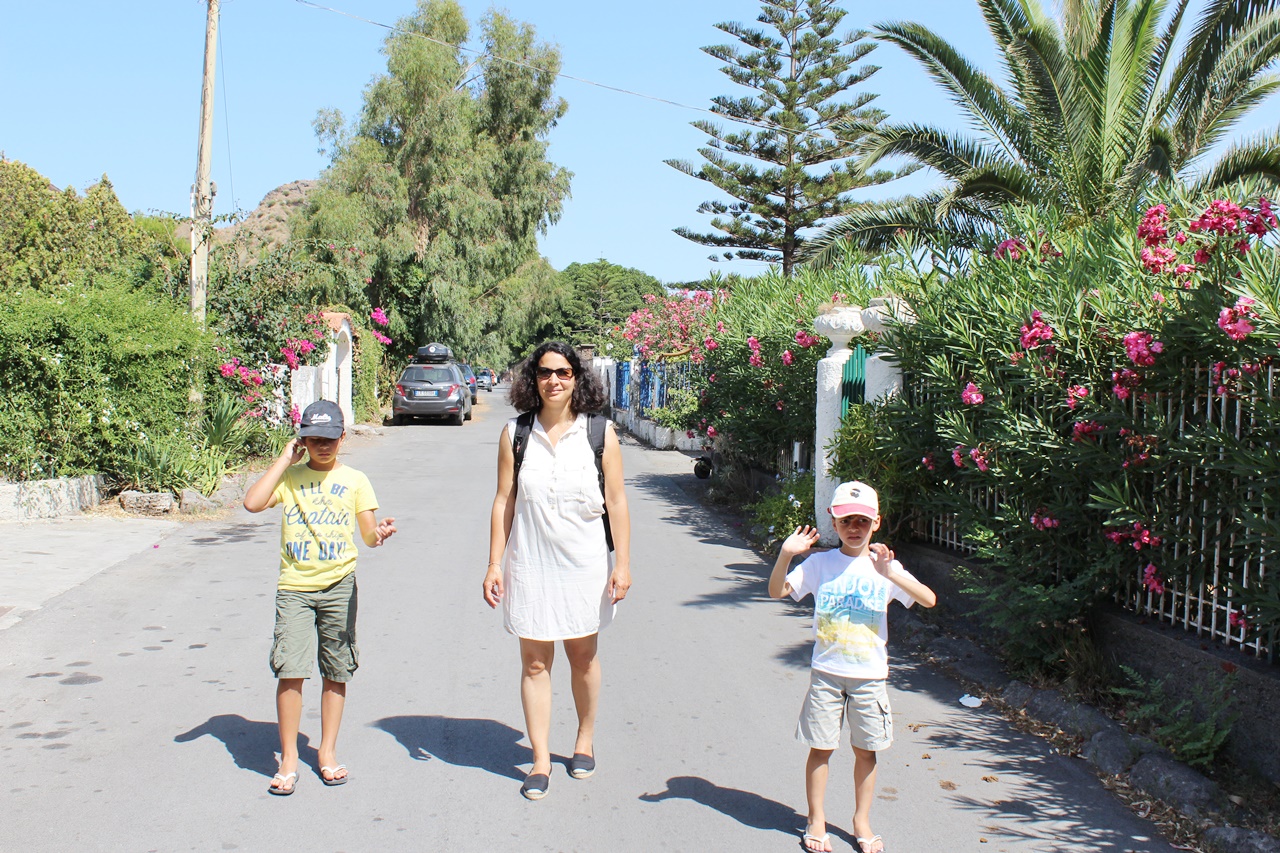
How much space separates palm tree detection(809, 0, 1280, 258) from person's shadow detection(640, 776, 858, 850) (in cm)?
781

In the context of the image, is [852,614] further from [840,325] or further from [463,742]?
[840,325]

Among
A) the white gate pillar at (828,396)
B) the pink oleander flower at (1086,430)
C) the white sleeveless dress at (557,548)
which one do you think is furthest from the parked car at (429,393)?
the white sleeveless dress at (557,548)

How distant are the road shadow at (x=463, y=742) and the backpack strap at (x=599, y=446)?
1.07 m

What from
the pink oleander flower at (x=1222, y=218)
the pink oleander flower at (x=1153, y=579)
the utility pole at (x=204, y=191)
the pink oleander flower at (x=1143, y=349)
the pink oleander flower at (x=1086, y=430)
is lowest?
the pink oleander flower at (x=1153, y=579)

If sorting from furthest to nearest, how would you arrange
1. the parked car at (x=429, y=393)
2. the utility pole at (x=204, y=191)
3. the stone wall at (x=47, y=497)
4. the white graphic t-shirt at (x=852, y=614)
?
the parked car at (x=429, y=393) < the utility pole at (x=204, y=191) < the stone wall at (x=47, y=497) < the white graphic t-shirt at (x=852, y=614)

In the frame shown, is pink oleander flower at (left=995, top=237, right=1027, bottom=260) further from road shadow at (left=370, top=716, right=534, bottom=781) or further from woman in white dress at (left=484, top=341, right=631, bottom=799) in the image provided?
road shadow at (left=370, top=716, right=534, bottom=781)

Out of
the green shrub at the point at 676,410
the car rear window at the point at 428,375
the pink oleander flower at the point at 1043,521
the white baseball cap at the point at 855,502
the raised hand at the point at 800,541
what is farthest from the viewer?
the car rear window at the point at 428,375

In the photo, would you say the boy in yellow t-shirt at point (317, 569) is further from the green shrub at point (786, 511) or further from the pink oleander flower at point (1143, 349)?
the green shrub at point (786, 511)

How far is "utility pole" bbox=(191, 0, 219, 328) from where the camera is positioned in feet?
44.7

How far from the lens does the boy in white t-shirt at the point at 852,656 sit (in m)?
3.76

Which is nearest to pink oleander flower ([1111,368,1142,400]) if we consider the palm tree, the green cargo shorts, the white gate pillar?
the green cargo shorts

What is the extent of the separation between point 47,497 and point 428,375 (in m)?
17.3

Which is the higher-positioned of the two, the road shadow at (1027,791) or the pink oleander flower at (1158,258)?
the pink oleander flower at (1158,258)

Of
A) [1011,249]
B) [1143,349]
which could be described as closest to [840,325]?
[1011,249]
